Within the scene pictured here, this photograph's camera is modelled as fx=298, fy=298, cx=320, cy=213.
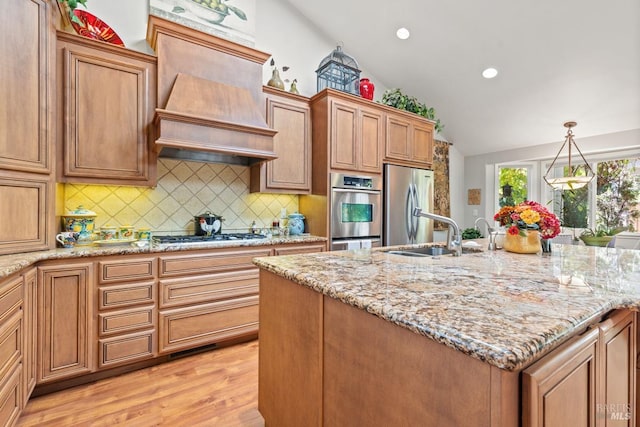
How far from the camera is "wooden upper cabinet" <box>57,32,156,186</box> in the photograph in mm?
2053

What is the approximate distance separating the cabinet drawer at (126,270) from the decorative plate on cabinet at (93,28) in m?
1.72

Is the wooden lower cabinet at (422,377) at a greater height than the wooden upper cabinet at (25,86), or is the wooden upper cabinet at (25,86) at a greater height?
the wooden upper cabinet at (25,86)

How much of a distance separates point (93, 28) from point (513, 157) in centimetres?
535

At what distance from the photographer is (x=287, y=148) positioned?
302cm

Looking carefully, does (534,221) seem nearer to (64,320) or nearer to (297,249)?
(297,249)

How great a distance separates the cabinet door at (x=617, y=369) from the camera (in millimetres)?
799

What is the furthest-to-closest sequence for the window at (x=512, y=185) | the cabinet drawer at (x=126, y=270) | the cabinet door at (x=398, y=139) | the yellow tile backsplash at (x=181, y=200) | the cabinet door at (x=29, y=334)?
the window at (x=512, y=185) → the cabinet door at (x=398, y=139) → the yellow tile backsplash at (x=181, y=200) → the cabinet drawer at (x=126, y=270) → the cabinet door at (x=29, y=334)

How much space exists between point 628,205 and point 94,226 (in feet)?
19.7

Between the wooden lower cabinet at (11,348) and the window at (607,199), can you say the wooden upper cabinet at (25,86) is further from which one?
the window at (607,199)

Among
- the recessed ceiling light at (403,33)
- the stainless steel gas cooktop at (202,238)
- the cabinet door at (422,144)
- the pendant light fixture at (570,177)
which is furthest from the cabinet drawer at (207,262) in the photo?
the pendant light fixture at (570,177)

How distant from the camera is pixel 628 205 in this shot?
3.89 metres

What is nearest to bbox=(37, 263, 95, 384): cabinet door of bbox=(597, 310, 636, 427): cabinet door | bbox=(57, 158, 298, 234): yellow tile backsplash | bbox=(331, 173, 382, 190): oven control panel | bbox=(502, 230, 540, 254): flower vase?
bbox=(57, 158, 298, 234): yellow tile backsplash

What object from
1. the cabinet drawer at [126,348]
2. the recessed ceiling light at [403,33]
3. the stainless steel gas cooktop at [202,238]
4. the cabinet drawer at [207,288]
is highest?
the recessed ceiling light at [403,33]

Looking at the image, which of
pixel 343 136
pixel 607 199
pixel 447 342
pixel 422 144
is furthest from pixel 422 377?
pixel 607 199
